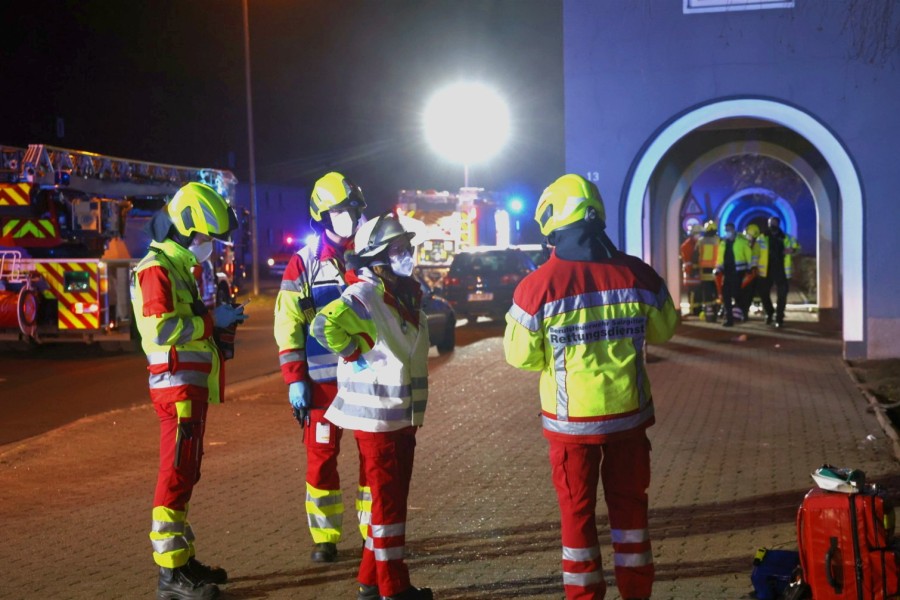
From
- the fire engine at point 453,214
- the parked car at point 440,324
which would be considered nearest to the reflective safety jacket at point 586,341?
the parked car at point 440,324

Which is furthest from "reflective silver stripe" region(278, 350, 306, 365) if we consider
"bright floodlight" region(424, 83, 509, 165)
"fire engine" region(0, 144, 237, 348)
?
"bright floodlight" region(424, 83, 509, 165)

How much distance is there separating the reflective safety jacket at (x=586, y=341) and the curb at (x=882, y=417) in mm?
4523

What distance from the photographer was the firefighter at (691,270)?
2160cm

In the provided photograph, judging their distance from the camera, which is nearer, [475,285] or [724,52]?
[724,52]

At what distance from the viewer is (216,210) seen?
5.75 meters

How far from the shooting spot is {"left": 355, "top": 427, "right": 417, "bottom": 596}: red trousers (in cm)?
512

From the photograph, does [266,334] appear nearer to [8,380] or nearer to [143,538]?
[8,380]

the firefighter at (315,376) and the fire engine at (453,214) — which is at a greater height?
the fire engine at (453,214)

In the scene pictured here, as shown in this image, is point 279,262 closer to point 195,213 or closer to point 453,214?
point 453,214

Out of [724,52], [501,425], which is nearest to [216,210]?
[501,425]

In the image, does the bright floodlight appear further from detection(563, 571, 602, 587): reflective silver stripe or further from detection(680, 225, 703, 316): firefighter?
detection(563, 571, 602, 587): reflective silver stripe

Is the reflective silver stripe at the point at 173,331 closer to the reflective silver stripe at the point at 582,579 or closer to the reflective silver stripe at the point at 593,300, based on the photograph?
the reflective silver stripe at the point at 593,300

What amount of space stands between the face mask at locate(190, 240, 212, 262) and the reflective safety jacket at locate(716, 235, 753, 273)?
50.8 ft

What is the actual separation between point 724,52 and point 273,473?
8604 mm
